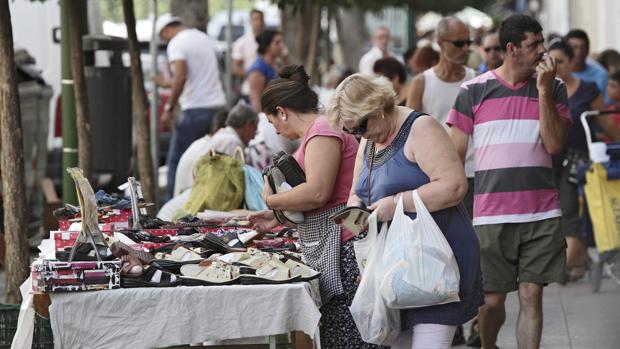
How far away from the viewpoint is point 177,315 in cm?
573

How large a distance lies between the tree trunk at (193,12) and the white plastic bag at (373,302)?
29.1 feet

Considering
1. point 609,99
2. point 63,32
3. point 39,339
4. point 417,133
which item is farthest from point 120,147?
point 417,133

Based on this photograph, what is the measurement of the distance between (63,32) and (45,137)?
13.0 feet

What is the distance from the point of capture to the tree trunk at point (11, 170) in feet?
26.6

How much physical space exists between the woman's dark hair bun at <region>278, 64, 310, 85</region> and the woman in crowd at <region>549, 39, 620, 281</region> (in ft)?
15.2

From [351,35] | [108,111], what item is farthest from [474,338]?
[351,35]

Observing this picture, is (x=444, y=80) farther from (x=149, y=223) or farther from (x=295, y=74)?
(x=295, y=74)

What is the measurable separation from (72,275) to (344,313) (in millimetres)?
1182

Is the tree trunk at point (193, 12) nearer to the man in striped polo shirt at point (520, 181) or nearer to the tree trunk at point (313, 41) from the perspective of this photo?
the tree trunk at point (313, 41)

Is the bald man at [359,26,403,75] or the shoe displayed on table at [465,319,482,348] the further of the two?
the bald man at [359,26,403,75]

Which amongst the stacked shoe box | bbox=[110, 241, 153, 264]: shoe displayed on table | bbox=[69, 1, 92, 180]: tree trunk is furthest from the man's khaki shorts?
bbox=[69, 1, 92, 180]: tree trunk

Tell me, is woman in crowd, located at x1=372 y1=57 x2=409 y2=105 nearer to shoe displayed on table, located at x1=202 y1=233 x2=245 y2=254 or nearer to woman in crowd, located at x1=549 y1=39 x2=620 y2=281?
woman in crowd, located at x1=549 y1=39 x2=620 y2=281

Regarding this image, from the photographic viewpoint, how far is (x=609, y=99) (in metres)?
12.7

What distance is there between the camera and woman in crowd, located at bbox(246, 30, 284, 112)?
12992 millimetres
